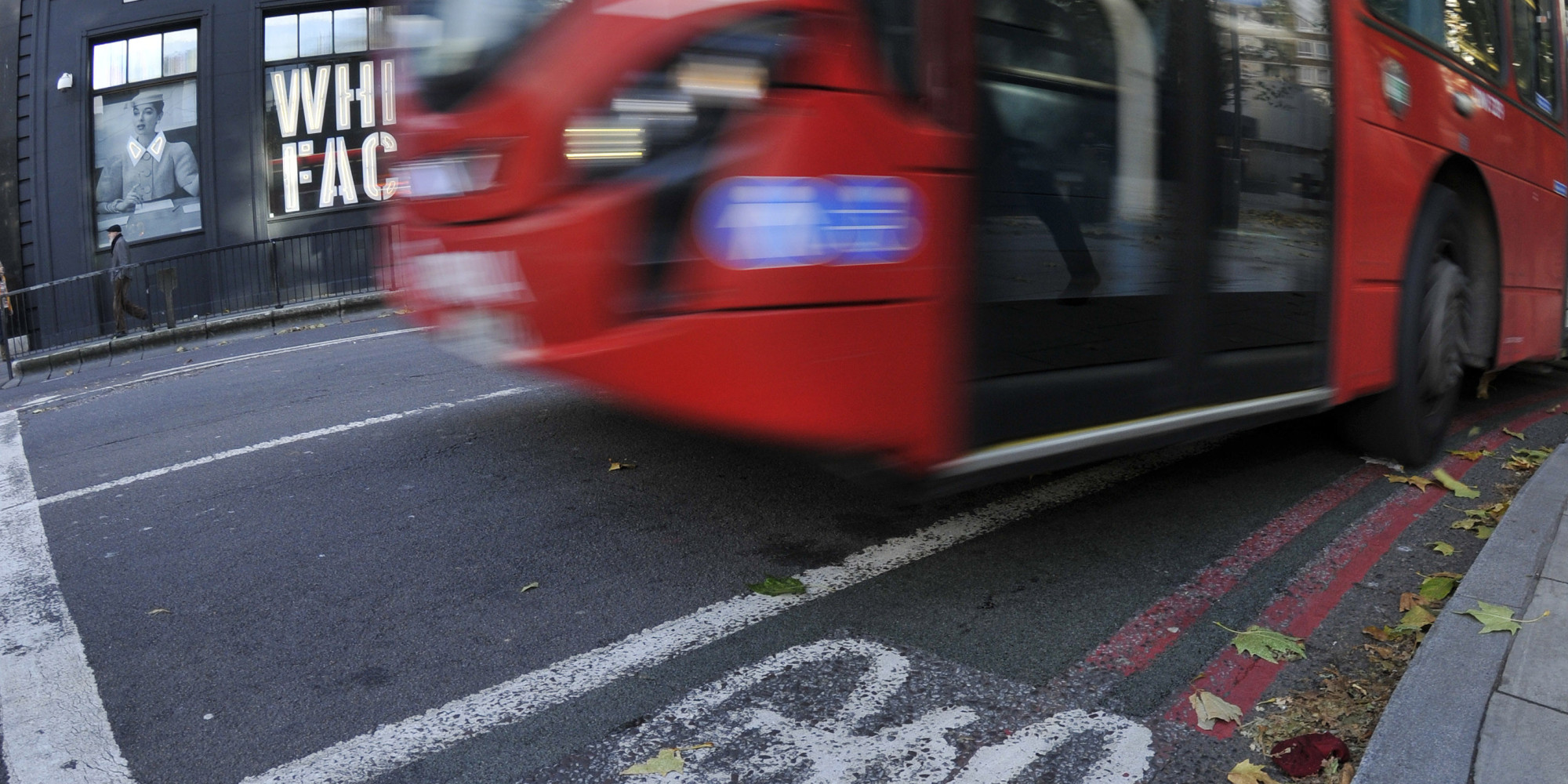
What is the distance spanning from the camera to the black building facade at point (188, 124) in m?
17.9

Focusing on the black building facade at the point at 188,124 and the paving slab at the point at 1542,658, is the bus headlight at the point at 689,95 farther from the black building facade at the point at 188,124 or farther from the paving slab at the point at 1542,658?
the black building facade at the point at 188,124

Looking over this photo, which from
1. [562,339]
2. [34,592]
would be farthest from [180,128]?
[562,339]

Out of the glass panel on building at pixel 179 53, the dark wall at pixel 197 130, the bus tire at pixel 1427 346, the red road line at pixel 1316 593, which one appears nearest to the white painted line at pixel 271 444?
the red road line at pixel 1316 593

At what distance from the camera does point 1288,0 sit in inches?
151

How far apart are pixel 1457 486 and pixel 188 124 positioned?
18827 mm

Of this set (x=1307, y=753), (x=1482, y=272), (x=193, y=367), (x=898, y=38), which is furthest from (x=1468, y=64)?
(x=193, y=367)

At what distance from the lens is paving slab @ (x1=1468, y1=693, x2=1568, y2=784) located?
236 centimetres

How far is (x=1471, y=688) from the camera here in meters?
2.74

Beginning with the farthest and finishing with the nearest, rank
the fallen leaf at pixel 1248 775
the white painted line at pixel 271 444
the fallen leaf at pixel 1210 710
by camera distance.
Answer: the white painted line at pixel 271 444
the fallen leaf at pixel 1210 710
the fallen leaf at pixel 1248 775

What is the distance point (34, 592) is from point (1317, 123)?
191 inches

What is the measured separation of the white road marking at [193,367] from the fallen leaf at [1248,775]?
7341mm

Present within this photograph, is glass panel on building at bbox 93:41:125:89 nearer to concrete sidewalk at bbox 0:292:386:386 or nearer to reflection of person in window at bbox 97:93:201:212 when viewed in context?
reflection of person in window at bbox 97:93:201:212

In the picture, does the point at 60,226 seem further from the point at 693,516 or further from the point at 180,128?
the point at 693,516

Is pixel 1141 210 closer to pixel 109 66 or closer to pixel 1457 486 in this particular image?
pixel 1457 486
